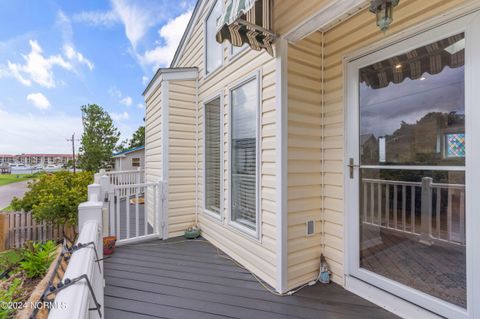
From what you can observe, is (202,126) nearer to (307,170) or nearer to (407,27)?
(307,170)

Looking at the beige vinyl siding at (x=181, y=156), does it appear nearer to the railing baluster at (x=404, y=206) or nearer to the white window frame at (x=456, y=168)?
the white window frame at (x=456, y=168)

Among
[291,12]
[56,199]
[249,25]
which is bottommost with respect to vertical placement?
[56,199]

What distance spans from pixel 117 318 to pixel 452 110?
308cm

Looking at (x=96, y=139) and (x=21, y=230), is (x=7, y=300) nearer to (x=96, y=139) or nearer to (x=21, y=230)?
(x=21, y=230)

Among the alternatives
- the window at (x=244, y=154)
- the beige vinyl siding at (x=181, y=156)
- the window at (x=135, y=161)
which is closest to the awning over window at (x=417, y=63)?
the window at (x=244, y=154)

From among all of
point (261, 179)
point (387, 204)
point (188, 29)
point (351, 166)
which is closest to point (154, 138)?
point (188, 29)

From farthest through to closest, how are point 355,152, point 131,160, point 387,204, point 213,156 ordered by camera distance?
point 131,160 < point 213,156 < point 355,152 < point 387,204

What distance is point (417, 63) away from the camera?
1.92m

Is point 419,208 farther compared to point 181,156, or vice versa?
point 181,156

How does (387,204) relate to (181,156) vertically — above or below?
below

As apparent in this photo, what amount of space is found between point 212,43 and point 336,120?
2.63 metres

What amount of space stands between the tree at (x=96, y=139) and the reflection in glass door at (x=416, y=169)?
19.5m

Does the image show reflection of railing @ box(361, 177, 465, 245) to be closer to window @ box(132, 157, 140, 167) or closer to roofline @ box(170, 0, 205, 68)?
roofline @ box(170, 0, 205, 68)

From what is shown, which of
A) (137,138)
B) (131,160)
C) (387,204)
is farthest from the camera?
(137,138)
